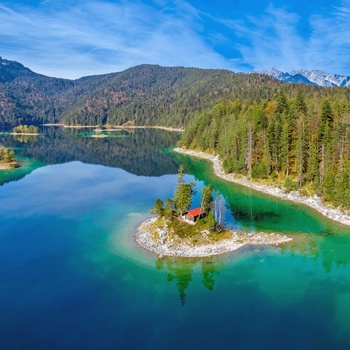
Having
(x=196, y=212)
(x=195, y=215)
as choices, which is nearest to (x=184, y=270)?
(x=195, y=215)

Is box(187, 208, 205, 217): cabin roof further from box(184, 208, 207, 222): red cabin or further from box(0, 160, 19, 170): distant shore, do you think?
box(0, 160, 19, 170): distant shore

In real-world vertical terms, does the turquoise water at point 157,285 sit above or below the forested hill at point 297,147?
below

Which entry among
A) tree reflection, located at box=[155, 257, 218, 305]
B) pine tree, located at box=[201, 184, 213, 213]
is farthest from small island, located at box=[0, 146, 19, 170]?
tree reflection, located at box=[155, 257, 218, 305]

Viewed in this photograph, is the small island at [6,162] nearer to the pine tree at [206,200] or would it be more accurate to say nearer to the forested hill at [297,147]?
the forested hill at [297,147]

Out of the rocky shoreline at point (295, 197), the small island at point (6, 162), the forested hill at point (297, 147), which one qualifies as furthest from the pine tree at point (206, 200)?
the small island at point (6, 162)

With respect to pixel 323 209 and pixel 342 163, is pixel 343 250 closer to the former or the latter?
pixel 323 209

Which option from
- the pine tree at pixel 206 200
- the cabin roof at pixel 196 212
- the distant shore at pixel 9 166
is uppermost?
the pine tree at pixel 206 200

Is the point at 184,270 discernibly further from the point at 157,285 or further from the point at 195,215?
the point at 195,215
